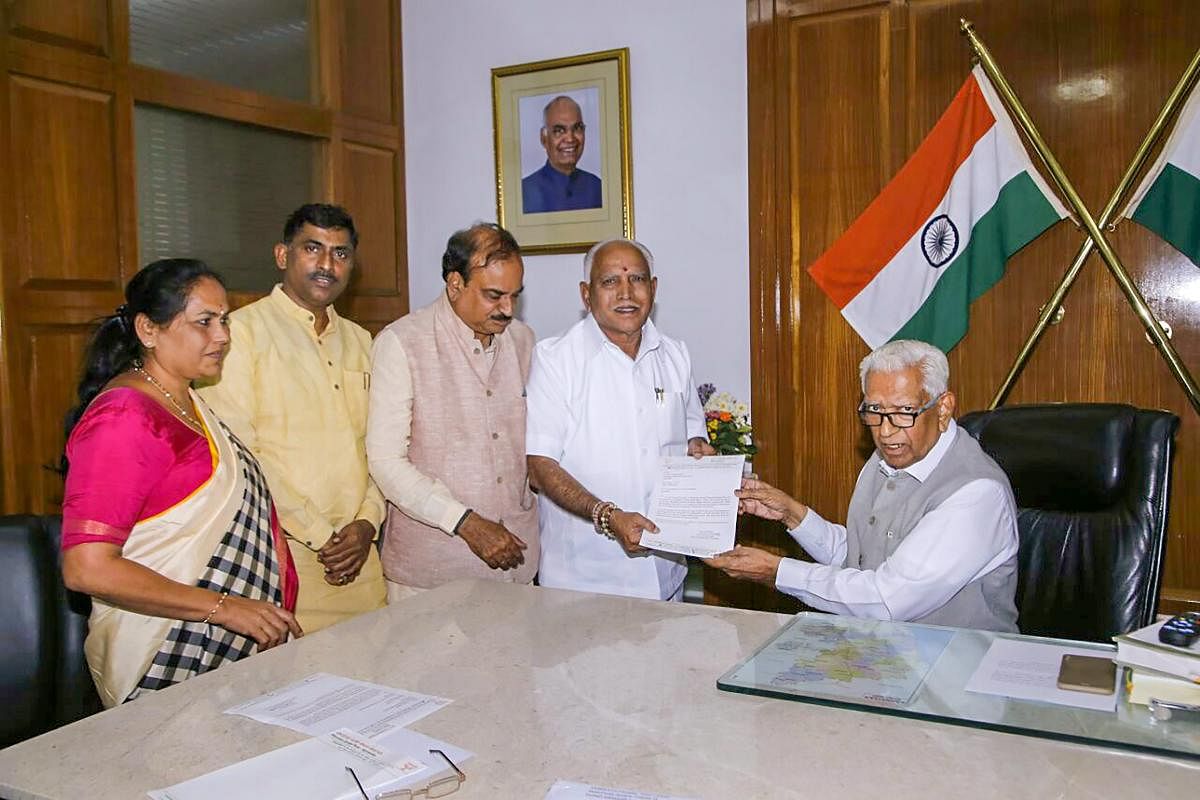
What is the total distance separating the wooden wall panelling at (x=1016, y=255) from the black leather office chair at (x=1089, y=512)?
123 centimetres

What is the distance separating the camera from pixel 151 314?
2.08 metres

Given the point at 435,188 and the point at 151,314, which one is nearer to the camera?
the point at 151,314

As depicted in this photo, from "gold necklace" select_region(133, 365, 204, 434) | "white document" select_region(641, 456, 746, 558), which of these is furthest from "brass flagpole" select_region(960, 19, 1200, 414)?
"gold necklace" select_region(133, 365, 204, 434)

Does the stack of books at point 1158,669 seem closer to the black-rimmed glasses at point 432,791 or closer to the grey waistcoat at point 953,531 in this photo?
the grey waistcoat at point 953,531

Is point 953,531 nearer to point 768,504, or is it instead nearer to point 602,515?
point 768,504

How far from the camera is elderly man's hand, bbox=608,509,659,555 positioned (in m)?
2.28

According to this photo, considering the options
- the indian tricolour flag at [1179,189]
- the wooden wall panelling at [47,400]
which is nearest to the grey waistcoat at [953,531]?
the indian tricolour flag at [1179,189]

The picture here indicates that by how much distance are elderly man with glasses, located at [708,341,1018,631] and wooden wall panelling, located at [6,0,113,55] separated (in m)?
2.47

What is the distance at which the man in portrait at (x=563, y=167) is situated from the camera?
392 cm

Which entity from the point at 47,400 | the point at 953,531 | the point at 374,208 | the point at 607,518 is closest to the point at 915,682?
the point at 953,531

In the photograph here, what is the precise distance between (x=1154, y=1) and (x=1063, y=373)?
46.1 inches

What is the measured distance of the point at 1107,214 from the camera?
10.3ft

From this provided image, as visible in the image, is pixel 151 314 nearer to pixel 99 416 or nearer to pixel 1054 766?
pixel 99 416

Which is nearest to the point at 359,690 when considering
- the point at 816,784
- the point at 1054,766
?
the point at 816,784
